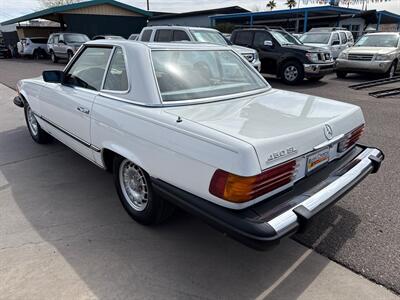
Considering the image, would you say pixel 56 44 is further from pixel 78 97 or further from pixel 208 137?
pixel 208 137

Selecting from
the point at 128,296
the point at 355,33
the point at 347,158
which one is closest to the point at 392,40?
the point at 347,158

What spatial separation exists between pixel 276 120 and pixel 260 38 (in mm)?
9939

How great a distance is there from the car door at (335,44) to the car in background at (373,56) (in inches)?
68.5

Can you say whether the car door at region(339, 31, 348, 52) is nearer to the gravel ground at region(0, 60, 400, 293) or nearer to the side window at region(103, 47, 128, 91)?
the gravel ground at region(0, 60, 400, 293)

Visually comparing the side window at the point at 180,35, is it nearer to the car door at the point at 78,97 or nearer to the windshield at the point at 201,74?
the car door at the point at 78,97

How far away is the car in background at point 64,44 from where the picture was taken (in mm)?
19469

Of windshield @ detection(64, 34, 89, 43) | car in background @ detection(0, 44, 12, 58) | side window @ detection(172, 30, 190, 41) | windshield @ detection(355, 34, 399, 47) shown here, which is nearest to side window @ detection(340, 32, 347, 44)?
windshield @ detection(355, 34, 399, 47)

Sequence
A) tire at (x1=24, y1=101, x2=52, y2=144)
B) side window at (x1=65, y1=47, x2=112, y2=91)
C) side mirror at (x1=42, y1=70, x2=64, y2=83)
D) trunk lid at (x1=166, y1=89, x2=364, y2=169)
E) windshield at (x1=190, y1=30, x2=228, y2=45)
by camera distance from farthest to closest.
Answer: windshield at (x1=190, y1=30, x2=228, y2=45) → tire at (x1=24, y1=101, x2=52, y2=144) → side mirror at (x1=42, y1=70, x2=64, y2=83) → side window at (x1=65, y1=47, x2=112, y2=91) → trunk lid at (x1=166, y1=89, x2=364, y2=169)

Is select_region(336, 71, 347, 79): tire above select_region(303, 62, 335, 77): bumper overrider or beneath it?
beneath

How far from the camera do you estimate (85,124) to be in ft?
11.1

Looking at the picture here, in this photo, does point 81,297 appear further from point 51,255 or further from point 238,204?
point 238,204

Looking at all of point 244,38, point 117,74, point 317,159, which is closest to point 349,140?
point 317,159

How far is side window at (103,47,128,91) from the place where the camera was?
3.04 m

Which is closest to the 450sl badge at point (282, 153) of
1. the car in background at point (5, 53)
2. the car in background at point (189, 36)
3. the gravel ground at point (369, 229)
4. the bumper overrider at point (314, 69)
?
the gravel ground at point (369, 229)
